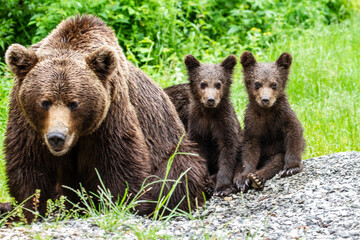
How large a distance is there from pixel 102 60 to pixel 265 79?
2042 millimetres

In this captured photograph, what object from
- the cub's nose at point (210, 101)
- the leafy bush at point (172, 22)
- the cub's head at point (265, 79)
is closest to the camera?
the cub's head at point (265, 79)

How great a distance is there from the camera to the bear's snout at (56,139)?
4.43 meters

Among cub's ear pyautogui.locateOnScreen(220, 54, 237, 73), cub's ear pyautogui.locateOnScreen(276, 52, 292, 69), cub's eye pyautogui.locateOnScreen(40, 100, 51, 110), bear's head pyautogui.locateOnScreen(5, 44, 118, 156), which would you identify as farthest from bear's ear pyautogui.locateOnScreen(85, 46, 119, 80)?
cub's ear pyautogui.locateOnScreen(276, 52, 292, 69)

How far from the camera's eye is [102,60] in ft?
15.8

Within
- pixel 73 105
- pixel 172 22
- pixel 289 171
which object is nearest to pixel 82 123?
pixel 73 105

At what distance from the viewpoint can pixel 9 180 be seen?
523 centimetres

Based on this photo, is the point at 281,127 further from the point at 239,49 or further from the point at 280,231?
the point at 239,49

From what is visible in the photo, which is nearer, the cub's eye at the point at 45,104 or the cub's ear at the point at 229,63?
the cub's eye at the point at 45,104

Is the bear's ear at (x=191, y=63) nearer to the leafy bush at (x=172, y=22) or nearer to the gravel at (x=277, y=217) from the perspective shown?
the gravel at (x=277, y=217)

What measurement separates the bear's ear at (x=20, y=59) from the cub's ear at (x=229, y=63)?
252 cm

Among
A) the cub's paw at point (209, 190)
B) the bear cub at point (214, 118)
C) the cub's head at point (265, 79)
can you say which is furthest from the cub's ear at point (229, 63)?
the cub's paw at point (209, 190)

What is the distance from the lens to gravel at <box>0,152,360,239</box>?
4.02 meters

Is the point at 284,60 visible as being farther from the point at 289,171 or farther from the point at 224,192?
the point at 224,192

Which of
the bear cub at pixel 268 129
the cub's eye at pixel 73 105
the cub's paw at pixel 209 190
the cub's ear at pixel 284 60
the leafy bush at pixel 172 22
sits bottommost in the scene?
the cub's paw at pixel 209 190
